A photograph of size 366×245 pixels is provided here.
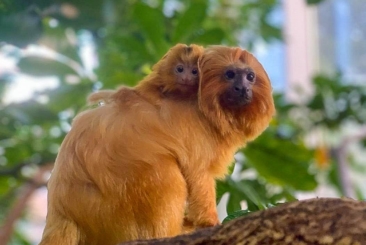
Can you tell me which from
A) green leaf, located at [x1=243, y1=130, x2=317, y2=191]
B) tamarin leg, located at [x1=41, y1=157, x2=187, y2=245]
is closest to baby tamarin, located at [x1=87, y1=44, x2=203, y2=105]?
tamarin leg, located at [x1=41, y1=157, x2=187, y2=245]

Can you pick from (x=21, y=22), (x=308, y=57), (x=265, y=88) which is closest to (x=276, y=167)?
(x=265, y=88)

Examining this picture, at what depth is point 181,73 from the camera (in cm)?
146

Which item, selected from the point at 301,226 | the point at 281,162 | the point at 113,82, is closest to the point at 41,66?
the point at 113,82

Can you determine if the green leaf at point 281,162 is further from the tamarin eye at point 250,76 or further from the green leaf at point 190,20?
the tamarin eye at point 250,76

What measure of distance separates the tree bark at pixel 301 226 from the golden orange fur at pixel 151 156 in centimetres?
28

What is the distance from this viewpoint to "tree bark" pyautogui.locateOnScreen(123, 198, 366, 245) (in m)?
0.95

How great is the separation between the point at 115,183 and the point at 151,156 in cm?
12

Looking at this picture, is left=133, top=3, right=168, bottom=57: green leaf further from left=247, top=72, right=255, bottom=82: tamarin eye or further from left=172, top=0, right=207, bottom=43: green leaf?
left=247, top=72, right=255, bottom=82: tamarin eye

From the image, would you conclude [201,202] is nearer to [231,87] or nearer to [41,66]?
[231,87]

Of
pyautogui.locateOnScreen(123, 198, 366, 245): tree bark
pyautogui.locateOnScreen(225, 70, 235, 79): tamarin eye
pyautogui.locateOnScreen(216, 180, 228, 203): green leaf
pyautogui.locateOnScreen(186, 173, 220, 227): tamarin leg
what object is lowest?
pyautogui.locateOnScreen(123, 198, 366, 245): tree bark

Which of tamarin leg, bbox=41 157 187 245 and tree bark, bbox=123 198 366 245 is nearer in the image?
tree bark, bbox=123 198 366 245

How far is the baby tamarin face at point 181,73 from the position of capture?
1.47 metres

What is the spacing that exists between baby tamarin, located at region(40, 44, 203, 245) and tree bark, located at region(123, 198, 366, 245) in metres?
0.27

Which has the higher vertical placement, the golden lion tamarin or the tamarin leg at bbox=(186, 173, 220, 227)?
the golden lion tamarin
